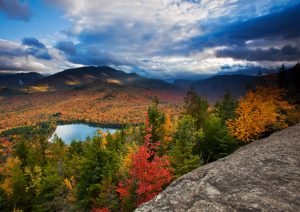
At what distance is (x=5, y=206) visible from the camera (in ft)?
156

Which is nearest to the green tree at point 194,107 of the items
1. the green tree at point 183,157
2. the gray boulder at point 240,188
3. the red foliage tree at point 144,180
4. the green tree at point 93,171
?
the green tree at point 183,157

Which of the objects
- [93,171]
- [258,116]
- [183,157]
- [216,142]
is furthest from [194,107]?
[93,171]

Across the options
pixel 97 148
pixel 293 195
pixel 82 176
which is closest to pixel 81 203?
pixel 82 176

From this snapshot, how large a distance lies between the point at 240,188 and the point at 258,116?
21697mm

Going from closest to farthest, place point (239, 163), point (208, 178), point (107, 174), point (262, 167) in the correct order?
1. point (208, 178)
2. point (262, 167)
3. point (239, 163)
4. point (107, 174)

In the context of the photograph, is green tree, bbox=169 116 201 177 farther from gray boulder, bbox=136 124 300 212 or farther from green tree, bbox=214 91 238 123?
green tree, bbox=214 91 238 123

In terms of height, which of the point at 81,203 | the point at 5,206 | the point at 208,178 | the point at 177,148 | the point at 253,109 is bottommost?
the point at 5,206

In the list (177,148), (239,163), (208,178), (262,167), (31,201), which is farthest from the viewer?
(31,201)

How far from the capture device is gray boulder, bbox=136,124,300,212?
10.2 metres

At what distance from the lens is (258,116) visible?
30.8m

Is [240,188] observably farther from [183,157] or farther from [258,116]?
[258,116]

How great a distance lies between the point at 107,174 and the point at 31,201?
2507cm

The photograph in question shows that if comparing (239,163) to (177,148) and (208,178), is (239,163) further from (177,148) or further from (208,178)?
(177,148)

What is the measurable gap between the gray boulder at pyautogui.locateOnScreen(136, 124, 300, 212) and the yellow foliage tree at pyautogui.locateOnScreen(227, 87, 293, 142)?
15104 millimetres
